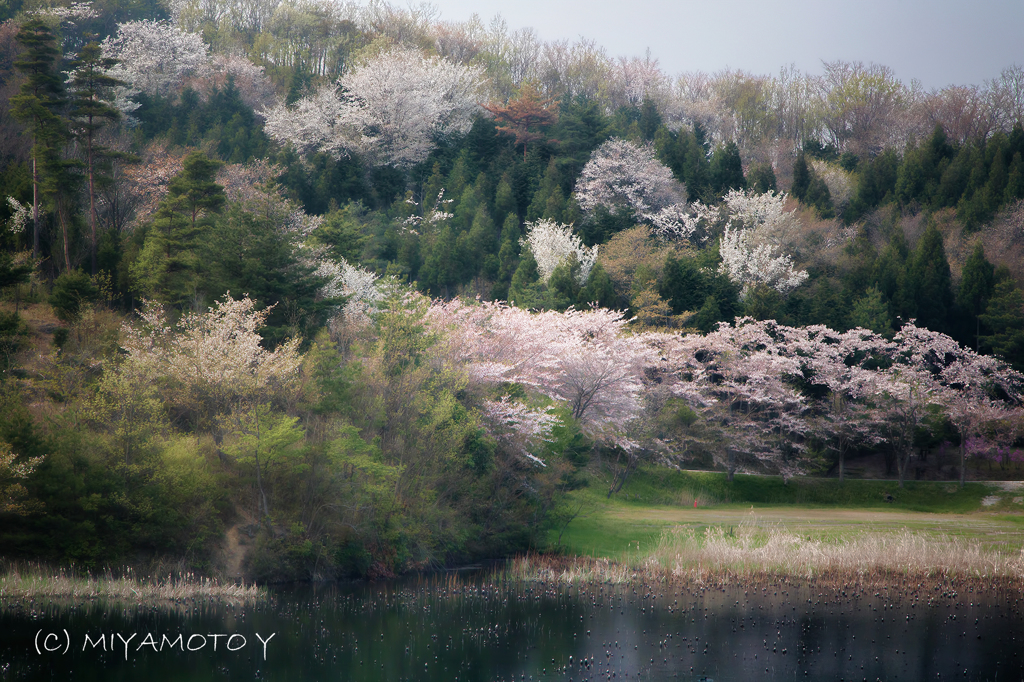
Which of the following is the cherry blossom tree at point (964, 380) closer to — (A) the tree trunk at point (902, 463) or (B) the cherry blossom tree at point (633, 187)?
(A) the tree trunk at point (902, 463)

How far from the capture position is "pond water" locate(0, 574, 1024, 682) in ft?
55.5

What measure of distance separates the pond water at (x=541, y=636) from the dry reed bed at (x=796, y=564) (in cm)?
68

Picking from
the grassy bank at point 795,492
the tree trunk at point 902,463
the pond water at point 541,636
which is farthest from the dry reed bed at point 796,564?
the tree trunk at point 902,463

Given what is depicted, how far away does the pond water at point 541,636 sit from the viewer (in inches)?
666

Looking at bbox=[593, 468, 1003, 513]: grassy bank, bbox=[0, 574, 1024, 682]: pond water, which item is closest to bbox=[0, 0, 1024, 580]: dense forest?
bbox=[593, 468, 1003, 513]: grassy bank

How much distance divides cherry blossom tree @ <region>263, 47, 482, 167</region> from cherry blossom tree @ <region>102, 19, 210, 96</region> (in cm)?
910

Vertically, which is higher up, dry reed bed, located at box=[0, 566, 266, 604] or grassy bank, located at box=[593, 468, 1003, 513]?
dry reed bed, located at box=[0, 566, 266, 604]

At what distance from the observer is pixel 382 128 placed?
66.4 m

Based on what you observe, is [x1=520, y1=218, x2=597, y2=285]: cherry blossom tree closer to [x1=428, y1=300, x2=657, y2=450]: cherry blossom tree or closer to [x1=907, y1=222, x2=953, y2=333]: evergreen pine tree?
[x1=428, y1=300, x2=657, y2=450]: cherry blossom tree

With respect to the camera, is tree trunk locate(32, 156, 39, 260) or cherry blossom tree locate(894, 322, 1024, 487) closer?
tree trunk locate(32, 156, 39, 260)

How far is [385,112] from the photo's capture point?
67062mm

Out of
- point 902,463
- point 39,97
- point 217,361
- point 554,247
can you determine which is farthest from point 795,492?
point 39,97

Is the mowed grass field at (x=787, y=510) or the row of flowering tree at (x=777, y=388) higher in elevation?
the row of flowering tree at (x=777, y=388)

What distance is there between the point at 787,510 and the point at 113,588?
29.6 m
